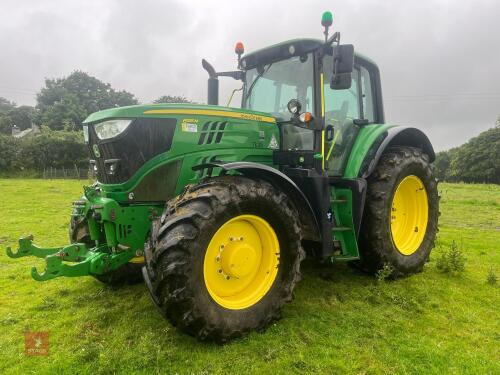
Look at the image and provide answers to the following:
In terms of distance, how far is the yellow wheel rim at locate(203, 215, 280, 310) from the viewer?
331 centimetres

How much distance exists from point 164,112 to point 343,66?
1.72 m

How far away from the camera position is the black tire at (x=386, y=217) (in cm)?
459

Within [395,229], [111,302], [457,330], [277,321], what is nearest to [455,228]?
[395,229]

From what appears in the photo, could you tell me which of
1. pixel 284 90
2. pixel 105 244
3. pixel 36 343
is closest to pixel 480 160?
pixel 284 90

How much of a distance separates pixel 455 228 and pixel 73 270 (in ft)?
28.1

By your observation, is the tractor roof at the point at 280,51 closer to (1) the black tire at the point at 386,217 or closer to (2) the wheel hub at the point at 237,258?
(1) the black tire at the point at 386,217

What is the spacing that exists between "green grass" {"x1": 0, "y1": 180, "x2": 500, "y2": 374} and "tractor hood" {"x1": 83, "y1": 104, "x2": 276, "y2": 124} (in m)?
1.79

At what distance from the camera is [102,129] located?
12.1 feet

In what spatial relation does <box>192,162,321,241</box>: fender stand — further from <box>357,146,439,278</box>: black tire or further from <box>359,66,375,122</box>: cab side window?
<box>359,66,375,122</box>: cab side window

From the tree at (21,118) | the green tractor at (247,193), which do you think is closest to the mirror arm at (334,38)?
the green tractor at (247,193)

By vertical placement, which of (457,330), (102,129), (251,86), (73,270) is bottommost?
(457,330)

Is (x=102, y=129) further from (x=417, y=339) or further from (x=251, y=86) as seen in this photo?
(x=417, y=339)

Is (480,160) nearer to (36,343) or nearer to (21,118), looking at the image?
(36,343)

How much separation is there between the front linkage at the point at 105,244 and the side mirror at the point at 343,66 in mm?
2101
